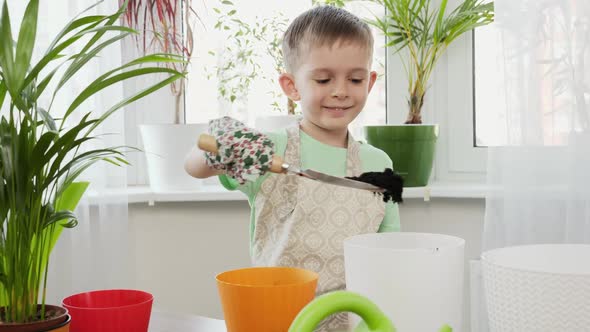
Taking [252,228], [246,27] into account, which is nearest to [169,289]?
[252,228]

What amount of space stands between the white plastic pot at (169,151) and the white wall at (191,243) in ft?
0.21

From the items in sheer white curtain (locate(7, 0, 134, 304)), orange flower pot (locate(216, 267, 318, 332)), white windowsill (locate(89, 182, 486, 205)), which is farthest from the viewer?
white windowsill (locate(89, 182, 486, 205))

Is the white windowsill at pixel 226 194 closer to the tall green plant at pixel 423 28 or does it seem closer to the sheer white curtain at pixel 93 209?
the sheer white curtain at pixel 93 209

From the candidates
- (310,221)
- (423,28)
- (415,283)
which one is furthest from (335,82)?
(423,28)

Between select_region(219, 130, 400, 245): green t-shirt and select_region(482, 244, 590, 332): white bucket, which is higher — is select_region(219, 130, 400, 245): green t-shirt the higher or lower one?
the higher one

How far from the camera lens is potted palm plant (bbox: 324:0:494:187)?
6.31 ft

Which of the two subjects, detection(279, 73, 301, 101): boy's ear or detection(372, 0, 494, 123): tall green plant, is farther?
detection(372, 0, 494, 123): tall green plant

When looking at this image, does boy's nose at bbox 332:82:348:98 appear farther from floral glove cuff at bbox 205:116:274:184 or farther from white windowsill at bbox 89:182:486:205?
white windowsill at bbox 89:182:486:205

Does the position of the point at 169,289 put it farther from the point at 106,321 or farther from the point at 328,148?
the point at 106,321

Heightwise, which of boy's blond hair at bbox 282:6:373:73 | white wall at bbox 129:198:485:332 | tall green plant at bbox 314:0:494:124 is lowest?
white wall at bbox 129:198:485:332

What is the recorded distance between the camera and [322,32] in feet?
4.35

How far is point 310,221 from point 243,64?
1047 mm

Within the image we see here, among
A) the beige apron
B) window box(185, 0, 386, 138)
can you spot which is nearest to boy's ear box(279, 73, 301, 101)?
the beige apron

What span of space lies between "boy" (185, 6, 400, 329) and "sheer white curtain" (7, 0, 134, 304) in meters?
0.63
